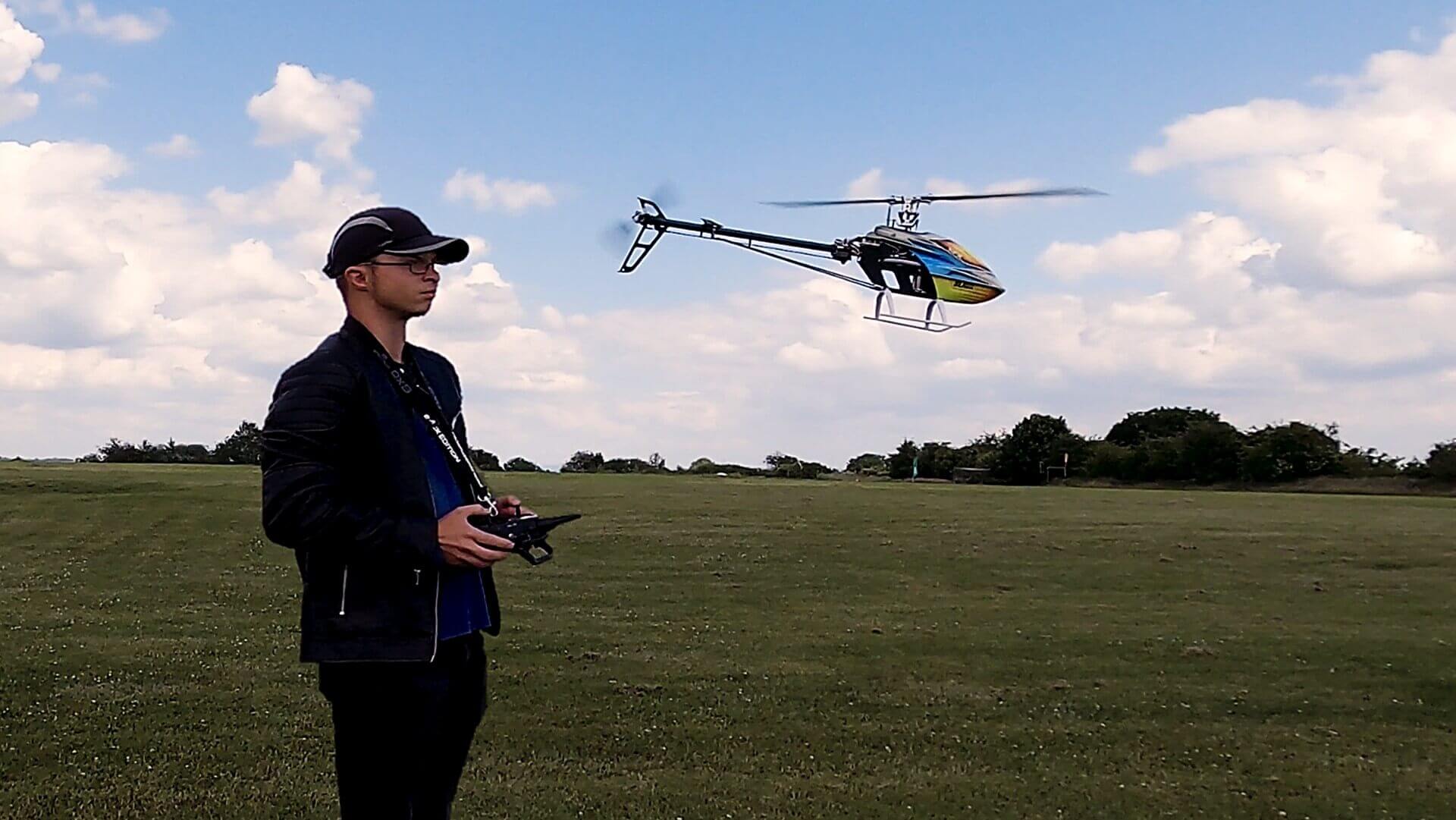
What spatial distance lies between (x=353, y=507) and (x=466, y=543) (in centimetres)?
28

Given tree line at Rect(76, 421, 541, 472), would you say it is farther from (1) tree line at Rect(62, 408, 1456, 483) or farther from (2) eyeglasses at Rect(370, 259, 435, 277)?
(2) eyeglasses at Rect(370, 259, 435, 277)

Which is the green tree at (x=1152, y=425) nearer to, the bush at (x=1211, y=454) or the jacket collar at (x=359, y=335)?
the bush at (x=1211, y=454)

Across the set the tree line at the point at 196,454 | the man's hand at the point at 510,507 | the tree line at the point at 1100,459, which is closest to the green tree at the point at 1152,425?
the tree line at the point at 1100,459

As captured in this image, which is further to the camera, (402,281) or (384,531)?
(402,281)

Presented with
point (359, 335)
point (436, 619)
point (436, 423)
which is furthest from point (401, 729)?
point (359, 335)

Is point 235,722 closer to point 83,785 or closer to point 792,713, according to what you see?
point 83,785

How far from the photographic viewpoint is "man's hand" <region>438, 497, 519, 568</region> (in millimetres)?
3094

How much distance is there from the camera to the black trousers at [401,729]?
322cm

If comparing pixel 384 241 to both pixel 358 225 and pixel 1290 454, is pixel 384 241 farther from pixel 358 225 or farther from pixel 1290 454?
pixel 1290 454

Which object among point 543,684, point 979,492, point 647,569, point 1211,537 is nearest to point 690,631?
point 543,684

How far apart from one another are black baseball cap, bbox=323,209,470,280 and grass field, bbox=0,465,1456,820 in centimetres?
425

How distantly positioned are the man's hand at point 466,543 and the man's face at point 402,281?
0.57 m

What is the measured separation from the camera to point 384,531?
10.0 feet

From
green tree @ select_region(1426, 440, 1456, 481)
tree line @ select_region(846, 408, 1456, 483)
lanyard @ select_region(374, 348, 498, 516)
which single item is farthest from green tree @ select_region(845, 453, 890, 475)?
lanyard @ select_region(374, 348, 498, 516)
